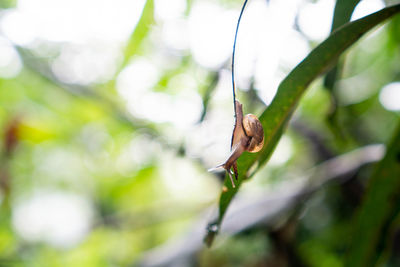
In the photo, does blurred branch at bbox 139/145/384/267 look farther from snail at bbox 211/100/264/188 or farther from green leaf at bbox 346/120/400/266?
snail at bbox 211/100/264/188

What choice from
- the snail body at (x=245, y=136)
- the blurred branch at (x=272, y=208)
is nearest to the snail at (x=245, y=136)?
the snail body at (x=245, y=136)

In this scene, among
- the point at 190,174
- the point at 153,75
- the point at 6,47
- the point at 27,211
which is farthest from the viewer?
the point at 27,211

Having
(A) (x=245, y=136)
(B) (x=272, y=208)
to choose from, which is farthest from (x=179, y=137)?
(A) (x=245, y=136)

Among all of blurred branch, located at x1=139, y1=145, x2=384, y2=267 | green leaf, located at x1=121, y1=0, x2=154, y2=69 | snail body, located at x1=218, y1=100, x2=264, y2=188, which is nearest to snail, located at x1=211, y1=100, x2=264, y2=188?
snail body, located at x1=218, y1=100, x2=264, y2=188

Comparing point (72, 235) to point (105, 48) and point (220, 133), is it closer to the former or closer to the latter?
point (105, 48)

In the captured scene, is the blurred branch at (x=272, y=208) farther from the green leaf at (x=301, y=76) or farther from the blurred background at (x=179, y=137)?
the green leaf at (x=301, y=76)

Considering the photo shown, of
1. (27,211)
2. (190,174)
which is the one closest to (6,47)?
(190,174)
